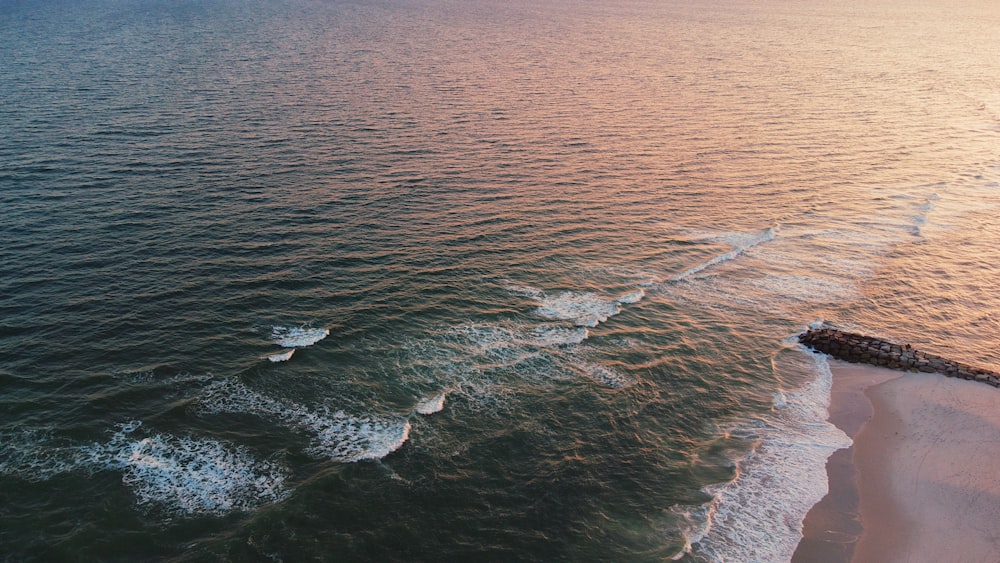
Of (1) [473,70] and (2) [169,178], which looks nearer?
(2) [169,178]

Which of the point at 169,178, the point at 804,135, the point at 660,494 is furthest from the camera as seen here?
the point at 804,135

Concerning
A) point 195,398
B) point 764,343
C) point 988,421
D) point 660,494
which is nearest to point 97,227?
point 195,398

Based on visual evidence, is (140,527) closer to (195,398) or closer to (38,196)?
(195,398)

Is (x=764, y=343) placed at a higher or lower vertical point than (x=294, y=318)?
lower

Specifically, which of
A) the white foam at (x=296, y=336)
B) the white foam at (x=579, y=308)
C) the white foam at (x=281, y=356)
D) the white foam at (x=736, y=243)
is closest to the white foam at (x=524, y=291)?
the white foam at (x=579, y=308)

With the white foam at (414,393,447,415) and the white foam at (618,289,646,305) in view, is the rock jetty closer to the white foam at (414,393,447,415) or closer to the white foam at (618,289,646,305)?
the white foam at (618,289,646,305)

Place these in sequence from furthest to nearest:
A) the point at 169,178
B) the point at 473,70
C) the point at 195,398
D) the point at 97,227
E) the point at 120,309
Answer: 1. the point at 473,70
2. the point at 169,178
3. the point at 97,227
4. the point at 120,309
5. the point at 195,398

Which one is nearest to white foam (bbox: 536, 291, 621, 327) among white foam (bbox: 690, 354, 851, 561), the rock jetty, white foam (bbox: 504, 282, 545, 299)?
white foam (bbox: 504, 282, 545, 299)
